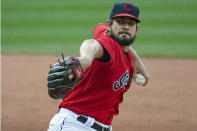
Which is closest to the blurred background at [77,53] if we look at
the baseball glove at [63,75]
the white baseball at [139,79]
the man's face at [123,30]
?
the white baseball at [139,79]

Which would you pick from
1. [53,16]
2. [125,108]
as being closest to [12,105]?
[125,108]

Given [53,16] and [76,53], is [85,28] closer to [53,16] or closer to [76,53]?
[53,16]

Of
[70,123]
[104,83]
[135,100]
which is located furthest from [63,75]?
[135,100]

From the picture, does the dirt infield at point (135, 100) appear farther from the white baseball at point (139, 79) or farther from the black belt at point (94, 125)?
the black belt at point (94, 125)

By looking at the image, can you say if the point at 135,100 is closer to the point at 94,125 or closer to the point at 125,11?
the point at 94,125

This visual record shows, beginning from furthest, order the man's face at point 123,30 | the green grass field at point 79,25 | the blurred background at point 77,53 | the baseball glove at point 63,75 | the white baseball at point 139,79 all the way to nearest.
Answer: the green grass field at point 79,25
the blurred background at point 77,53
the white baseball at point 139,79
the man's face at point 123,30
the baseball glove at point 63,75

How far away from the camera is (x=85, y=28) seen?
14.8 metres

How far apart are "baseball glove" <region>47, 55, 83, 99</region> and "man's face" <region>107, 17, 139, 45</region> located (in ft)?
2.73

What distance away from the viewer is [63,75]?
2.51m

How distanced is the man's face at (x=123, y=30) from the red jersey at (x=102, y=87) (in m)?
0.08

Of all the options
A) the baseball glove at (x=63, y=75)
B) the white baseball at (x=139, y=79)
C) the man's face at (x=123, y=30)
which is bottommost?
the white baseball at (x=139, y=79)

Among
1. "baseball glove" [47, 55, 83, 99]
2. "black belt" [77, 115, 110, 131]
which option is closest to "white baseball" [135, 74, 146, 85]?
"black belt" [77, 115, 110, 131]

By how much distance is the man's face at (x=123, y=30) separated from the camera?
3307 millimetres

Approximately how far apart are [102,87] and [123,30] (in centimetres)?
58
